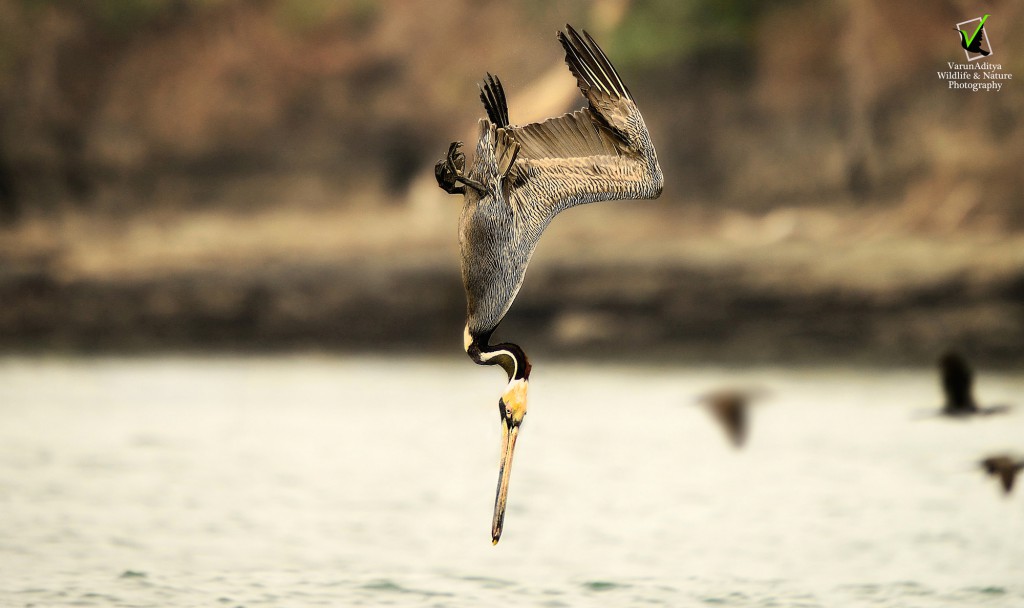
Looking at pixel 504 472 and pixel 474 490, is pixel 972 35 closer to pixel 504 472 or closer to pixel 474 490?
pixel 474 490

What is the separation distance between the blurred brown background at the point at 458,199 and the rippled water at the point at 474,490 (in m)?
1.31

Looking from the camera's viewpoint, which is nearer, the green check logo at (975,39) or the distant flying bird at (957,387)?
the distant flying bird at (957,387)

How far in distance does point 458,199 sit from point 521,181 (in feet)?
60.5

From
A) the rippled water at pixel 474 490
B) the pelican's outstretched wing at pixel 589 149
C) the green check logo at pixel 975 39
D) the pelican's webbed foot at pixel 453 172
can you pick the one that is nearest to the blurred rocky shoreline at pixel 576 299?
the rippled water at pixel 474 490

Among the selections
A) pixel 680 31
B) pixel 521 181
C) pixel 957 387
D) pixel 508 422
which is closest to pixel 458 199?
pixel 680 31

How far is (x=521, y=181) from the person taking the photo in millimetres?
6773

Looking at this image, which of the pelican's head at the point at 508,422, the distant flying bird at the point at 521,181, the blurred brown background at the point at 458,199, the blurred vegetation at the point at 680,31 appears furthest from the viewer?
the blurred vegetation at the point at 680,31

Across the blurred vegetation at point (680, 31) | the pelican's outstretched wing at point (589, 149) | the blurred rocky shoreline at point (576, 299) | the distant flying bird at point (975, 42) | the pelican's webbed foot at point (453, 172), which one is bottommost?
the pelican's webbed foot at point (453, 172)

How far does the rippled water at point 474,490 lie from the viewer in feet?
36.2

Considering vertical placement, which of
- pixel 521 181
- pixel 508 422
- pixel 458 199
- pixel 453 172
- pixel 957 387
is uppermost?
pixel 458 199

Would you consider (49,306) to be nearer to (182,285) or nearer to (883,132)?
(182,285)

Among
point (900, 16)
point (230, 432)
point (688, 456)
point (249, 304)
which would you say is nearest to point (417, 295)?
point (249, 304)

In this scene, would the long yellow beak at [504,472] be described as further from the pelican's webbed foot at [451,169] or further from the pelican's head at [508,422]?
the pelican's webbed foot at [451,169]

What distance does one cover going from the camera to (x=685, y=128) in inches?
1091
